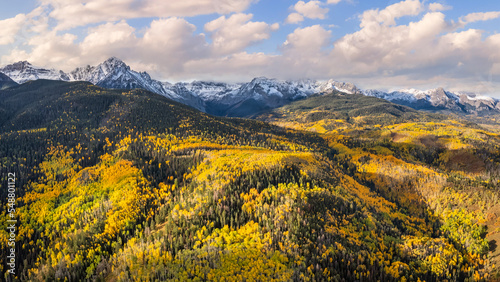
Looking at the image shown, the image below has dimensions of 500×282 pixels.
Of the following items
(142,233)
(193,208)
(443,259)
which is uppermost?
(193,208)

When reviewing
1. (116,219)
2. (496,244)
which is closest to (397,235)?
(496,244)

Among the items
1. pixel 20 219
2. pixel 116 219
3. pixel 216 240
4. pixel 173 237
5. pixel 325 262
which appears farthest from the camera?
pixel 20 219

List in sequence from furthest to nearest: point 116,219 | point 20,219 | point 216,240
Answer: point 20,219
point 116,219
point 216,240

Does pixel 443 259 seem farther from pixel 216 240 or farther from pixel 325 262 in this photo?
pixel 216 240

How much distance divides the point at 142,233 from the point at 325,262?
105678 mm

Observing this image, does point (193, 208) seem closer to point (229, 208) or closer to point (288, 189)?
point (229, 208)

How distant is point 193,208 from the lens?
167750 mm

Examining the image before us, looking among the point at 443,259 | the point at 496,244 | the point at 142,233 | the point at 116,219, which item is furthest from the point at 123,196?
the point at 496,244

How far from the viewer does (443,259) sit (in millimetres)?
149375

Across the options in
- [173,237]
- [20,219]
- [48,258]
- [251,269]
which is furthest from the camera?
[20,219]

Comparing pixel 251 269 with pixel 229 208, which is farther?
pixel 229 208

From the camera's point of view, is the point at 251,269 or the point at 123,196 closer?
the point at 251,269

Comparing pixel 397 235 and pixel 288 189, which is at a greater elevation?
pixel 288 189

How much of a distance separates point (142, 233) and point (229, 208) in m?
54.3
